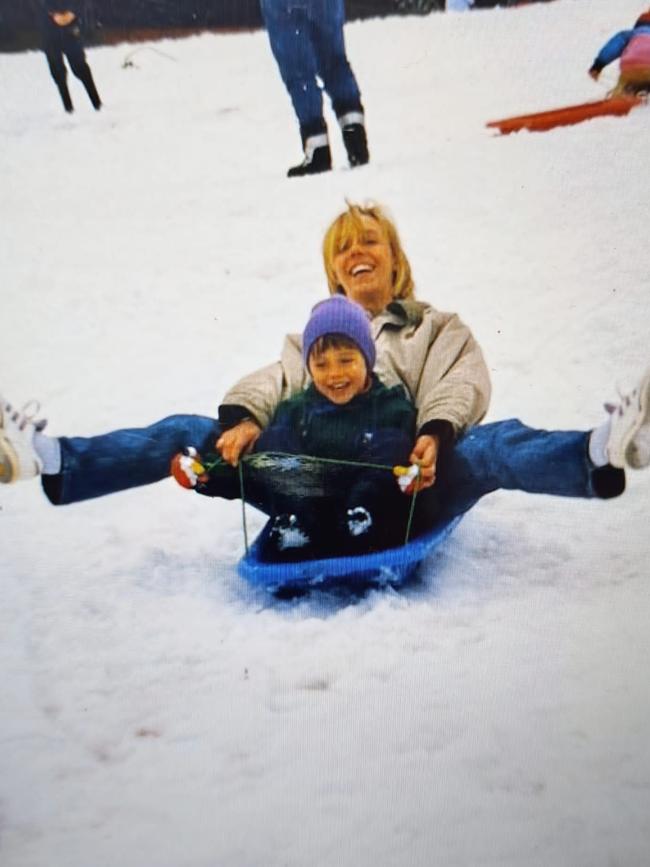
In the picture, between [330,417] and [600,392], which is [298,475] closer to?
[330,417]

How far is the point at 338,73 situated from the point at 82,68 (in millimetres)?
476

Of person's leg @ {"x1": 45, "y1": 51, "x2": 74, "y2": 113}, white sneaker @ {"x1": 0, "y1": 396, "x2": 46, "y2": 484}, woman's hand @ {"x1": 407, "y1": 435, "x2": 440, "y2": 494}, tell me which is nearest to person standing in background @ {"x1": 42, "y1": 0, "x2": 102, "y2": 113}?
person's leg @ {"x1": 45, "y1": 51, "x2": 74, "y2": 113}

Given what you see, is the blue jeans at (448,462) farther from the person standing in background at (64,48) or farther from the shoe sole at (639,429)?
the person standing in background at (64,48)

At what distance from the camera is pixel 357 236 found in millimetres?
1608

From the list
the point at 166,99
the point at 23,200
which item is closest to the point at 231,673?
the point at 23,200

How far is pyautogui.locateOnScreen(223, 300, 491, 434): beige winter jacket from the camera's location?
1601 millimetres

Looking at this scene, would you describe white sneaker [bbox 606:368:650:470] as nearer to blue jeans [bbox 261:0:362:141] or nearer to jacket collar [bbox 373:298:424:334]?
jacket collar [bbox 373:298:424:334]

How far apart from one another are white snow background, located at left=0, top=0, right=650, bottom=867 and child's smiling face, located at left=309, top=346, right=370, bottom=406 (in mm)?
90

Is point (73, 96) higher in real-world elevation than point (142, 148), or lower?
higher

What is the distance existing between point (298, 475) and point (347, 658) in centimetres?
37

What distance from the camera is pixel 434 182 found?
1.60 meters

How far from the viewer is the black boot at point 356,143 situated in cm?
161

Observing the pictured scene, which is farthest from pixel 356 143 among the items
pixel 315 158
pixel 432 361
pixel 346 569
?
pixel 346 569

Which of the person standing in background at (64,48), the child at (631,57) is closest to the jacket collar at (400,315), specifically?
the child at (631,57)
